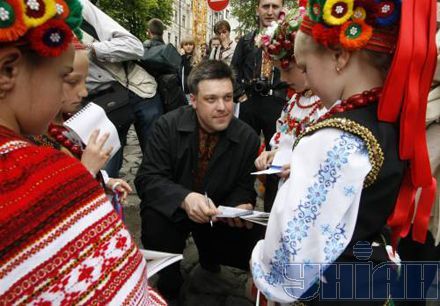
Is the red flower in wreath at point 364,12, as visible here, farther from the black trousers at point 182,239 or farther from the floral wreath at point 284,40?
the black trousers at point 182,239

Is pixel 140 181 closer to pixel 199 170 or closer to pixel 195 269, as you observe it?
pixel 199 170

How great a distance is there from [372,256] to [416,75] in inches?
24.4

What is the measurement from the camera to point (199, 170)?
284 centimetres

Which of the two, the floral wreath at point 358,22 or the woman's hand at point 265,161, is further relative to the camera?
the woman's hand at point 265,161

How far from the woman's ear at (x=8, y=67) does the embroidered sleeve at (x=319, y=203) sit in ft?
2.66

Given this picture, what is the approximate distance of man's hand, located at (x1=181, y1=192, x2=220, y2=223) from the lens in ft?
7.93

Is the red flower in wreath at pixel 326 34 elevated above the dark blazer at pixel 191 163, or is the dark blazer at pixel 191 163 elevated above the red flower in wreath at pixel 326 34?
the red flower in wreath at pixel 326 34

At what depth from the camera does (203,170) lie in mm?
2830

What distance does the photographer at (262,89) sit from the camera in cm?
403

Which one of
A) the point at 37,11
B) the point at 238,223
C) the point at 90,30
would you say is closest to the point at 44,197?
the point at 37,11

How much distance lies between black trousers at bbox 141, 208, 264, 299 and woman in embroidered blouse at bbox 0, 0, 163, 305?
5.68 feet

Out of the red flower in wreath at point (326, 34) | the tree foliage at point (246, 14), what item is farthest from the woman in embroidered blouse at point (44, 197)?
the tree foliage at point (246, 14)

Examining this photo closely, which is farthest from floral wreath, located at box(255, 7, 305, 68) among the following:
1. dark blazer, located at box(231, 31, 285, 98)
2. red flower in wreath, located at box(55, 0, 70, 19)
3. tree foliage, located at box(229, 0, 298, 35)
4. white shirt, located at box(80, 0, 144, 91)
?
tree foliage, located at box(229, 0, 298, 35)
